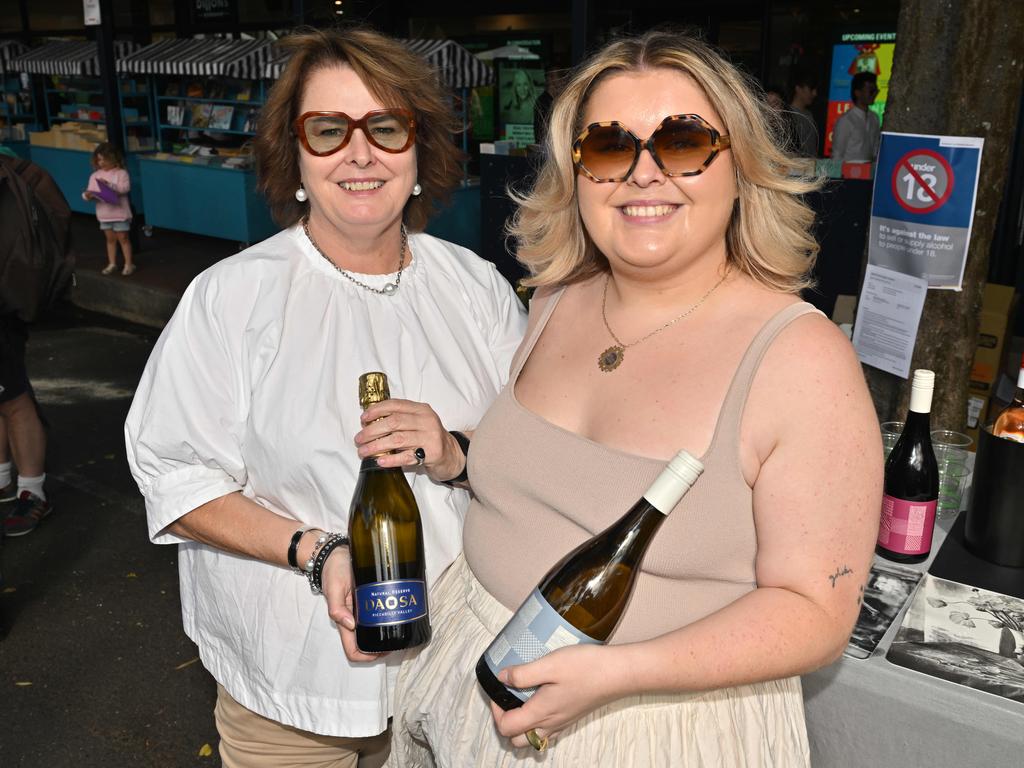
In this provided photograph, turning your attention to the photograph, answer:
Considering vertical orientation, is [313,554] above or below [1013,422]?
below

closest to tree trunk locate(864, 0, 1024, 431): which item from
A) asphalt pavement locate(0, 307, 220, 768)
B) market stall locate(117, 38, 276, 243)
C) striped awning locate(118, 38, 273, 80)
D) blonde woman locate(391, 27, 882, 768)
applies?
blonde woman locate(391, 27, 882, 768)

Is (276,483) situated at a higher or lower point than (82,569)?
higher

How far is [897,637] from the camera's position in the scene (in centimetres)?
205

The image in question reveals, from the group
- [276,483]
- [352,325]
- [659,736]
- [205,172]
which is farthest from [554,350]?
[205,172]

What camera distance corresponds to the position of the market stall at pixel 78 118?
14.5m

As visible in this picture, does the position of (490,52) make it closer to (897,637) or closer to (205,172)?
(205,172)

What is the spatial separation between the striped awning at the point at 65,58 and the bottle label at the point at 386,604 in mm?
14974

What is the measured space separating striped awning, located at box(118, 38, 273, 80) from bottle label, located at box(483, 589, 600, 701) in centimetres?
1198

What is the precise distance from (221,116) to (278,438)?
1261 centimetres

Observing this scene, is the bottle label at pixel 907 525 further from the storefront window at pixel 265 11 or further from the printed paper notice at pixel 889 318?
the storefront window at pixel 265 11

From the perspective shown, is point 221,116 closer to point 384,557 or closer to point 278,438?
point 278,438

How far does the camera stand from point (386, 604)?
A: 5.86ft

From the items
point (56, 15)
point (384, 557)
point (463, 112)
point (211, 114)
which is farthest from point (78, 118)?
point (384, 557)

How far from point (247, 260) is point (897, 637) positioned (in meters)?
1.69
